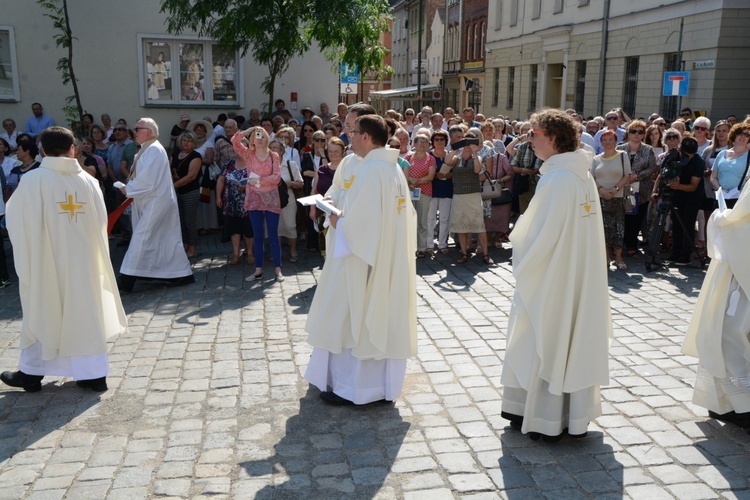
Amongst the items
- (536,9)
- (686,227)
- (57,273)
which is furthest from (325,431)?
(536,9)

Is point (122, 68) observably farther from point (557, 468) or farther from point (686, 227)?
point (557, 468)

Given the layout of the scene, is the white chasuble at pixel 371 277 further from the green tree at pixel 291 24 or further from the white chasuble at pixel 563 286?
the green tree at pixel 291 24

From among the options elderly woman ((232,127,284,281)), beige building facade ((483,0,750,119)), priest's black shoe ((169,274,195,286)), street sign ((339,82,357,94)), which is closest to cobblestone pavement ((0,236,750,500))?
priest's black shoe ((169,274,195,286))

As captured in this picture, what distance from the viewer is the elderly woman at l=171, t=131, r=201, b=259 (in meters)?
10.3

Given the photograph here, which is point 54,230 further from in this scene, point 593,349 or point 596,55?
point 596,55

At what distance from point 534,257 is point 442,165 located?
20.2 feet

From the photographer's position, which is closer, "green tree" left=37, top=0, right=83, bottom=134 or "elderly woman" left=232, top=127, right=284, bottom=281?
"elderly woman" left=232, top=127, right=284, bottom=281

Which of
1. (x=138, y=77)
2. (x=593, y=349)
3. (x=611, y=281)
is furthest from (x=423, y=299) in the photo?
(x=138, y=77)

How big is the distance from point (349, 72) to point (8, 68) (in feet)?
23.8

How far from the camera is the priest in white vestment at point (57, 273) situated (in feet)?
18.2

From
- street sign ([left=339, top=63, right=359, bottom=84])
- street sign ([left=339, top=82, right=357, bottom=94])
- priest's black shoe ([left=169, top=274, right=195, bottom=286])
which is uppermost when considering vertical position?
street sign ([left=339, top=63, right=359, bottom=84])

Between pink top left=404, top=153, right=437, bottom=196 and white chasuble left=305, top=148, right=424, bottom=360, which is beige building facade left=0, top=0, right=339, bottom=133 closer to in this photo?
pink top left=404, top=153, right=437, bottom=196

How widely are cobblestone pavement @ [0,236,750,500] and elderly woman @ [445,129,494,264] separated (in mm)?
2935

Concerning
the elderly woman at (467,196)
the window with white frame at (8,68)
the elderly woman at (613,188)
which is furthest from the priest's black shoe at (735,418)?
the window with white frame at (8,68)
